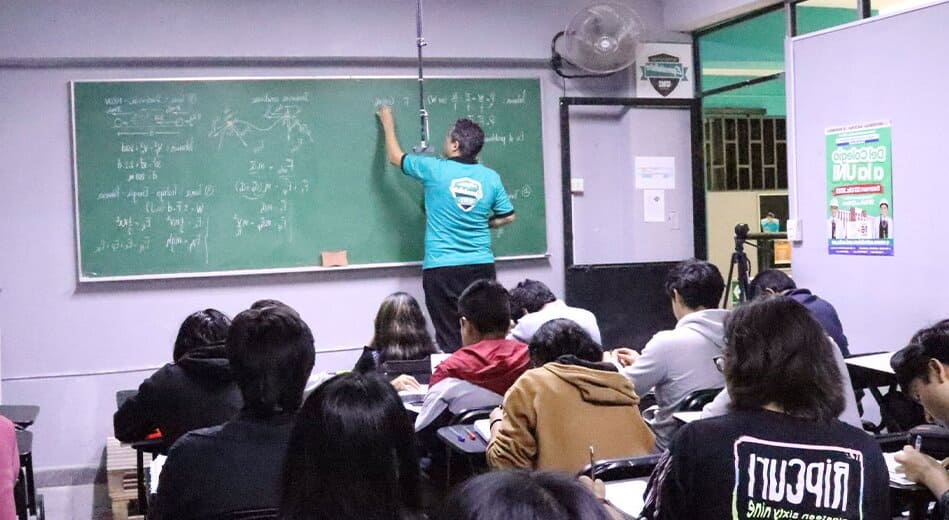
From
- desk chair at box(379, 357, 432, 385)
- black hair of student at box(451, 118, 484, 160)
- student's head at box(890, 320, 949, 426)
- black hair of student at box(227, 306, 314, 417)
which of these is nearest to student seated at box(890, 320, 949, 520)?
student's head at box(890, 320, 949, 426)

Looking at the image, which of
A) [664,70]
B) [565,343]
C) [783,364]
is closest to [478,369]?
[565,343]

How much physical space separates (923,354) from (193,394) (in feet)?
7.01

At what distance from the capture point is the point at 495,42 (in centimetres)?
591

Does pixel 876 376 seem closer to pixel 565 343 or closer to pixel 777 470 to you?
pixel 565 343

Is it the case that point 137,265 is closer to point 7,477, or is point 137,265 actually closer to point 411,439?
point 7,477

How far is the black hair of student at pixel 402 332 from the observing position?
169 inches

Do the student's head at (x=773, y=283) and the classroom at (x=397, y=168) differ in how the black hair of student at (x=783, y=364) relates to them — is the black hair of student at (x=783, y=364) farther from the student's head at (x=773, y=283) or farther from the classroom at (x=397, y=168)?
the classroom at (x=397, y=168)

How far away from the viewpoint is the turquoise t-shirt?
18.0 ft

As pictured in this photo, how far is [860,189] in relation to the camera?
191 inches

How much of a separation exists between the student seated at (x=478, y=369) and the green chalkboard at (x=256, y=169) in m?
2.32

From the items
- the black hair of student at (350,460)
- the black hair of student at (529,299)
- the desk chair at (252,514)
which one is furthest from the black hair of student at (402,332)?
the black hair of student at (350,460)

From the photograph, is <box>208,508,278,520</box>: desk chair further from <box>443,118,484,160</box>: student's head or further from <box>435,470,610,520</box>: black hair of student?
<box>443,118,484,160</box>: student's head


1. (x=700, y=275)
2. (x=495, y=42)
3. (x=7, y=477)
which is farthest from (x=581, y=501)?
(x=495, y=42)

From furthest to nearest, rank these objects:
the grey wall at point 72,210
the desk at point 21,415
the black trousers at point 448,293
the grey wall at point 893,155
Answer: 1. the black trousers at point 448,293
2. the grey wall at point 72,210
3. the grey wall at point 893,155
4. the desk at point 21,415
